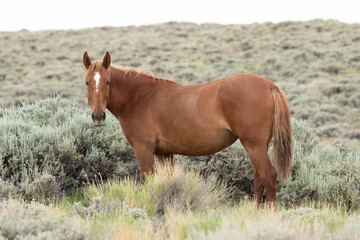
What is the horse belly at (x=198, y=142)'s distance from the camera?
16.1 feet

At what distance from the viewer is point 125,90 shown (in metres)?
5.58

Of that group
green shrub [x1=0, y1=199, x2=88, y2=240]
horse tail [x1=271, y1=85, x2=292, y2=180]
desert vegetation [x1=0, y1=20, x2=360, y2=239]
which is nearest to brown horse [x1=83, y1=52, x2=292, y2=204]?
horse tail [x1=271, y1=85, x2=292, y2=180]

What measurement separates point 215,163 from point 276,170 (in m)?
1.63

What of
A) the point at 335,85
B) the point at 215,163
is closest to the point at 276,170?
the point at 215,163

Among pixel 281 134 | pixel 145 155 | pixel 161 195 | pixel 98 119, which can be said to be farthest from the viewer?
pixel 145 155

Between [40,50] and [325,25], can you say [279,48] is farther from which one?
[40,50]

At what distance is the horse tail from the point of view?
4.71 metres

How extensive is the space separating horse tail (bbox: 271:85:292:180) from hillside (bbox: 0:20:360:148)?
724 centimetres

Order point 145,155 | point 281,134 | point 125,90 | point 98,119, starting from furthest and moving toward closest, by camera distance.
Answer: point 125,90 < point 145,155 < point 98,119 < point 281,134

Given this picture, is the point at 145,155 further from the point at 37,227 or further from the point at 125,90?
the point at 37,227

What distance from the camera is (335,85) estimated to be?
17.7m

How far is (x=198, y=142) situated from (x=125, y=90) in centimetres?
134

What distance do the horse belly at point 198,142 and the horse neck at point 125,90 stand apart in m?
0.74

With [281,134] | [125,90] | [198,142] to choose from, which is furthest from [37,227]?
[281,134]
